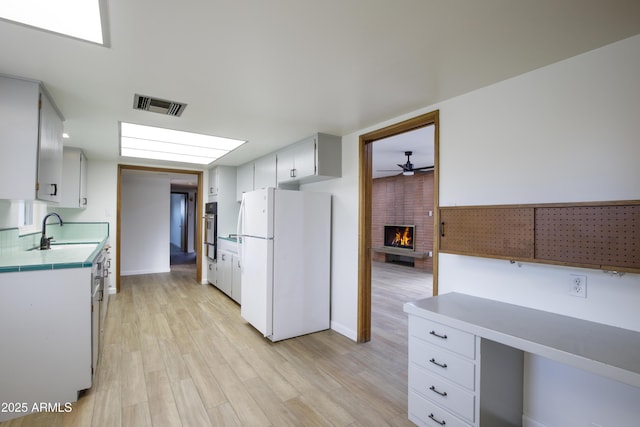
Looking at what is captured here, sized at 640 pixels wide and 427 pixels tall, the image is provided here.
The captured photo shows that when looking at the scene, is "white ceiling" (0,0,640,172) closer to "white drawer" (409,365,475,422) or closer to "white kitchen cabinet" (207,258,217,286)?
"white drawer" (409,365,475,422)

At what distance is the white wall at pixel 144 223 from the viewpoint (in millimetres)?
6578

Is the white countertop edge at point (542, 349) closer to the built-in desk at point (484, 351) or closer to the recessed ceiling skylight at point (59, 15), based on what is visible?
the built-in desk at point (484, 351)

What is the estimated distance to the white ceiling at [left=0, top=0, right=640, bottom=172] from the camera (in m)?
1.36

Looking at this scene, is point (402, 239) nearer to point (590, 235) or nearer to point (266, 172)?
point (266, 172)

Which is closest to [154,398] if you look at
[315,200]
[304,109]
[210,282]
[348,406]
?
[348,406]

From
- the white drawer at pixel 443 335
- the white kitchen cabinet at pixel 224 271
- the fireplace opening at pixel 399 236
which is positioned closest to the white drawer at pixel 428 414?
→ the white drawer at pixel 443 335

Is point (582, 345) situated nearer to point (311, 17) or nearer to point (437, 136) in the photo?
point (437, 136)

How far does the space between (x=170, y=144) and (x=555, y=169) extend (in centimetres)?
400

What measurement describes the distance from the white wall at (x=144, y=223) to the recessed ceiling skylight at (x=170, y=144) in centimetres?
243

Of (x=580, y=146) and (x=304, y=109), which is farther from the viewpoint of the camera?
(x=304, y=109)

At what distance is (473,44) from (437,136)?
2.93 ft

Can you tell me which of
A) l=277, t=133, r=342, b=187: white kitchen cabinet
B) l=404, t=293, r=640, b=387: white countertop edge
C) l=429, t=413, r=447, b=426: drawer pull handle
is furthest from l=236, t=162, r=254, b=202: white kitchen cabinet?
l=429, t=413, r=447, b=426: drawer pull handle

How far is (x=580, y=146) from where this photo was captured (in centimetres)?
169

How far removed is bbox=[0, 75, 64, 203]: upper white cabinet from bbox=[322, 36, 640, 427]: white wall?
9.69 ft
